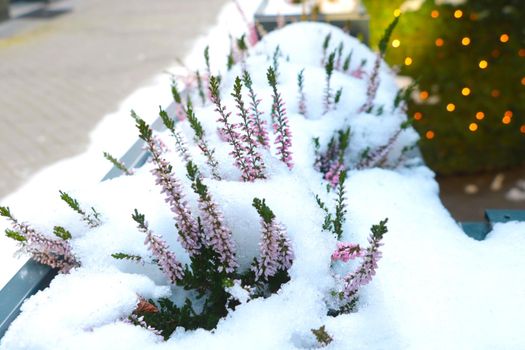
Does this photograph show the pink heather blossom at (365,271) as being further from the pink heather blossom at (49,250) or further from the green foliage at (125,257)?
the pink heather blossom at (49,250)

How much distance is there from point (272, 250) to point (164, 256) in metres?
0.32

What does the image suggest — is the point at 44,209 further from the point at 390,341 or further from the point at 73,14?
the point at 73,14

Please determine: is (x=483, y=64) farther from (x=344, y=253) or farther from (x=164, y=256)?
(x=164, y=256)

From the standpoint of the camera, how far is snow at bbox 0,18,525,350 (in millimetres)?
1315

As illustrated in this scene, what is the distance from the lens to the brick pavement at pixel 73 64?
6.12 m

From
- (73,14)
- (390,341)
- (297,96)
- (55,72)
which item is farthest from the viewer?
(73,14)

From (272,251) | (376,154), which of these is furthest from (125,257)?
(376,154)

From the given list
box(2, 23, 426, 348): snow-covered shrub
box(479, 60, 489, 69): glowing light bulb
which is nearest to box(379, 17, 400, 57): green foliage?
box(2, 23, 426, 348): snow-covered shrub

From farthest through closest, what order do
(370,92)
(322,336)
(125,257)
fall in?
(370,92)
(125,257)
(322,336)

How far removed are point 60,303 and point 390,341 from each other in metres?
0.93

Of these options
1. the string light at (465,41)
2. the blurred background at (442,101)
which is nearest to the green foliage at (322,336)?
Result: the blurred background at (442,101)

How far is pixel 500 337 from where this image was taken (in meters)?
1.36

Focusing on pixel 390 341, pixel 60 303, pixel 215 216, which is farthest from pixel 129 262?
pixel 390 341

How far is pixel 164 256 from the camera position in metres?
1.43
